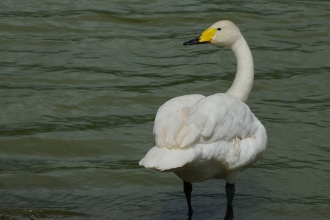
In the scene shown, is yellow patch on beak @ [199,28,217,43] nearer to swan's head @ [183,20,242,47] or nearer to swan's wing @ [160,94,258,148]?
swan's head @ [183,20,242,47]

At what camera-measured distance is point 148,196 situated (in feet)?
23.5

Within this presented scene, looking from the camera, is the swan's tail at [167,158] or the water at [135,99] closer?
the swan's tail at [167,158]

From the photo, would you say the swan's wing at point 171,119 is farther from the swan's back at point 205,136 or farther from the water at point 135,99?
the water at point 135,99

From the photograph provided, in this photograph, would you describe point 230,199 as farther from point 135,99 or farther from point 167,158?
point 135,99

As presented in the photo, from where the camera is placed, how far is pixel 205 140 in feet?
18.6

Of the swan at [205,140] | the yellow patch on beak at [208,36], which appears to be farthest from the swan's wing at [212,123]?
the yellow patch on beak at [208,36]

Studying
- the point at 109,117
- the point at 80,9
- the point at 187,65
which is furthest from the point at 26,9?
the point at 109,117

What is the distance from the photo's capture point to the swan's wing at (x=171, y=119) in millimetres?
5590

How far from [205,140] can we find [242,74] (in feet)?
4.37

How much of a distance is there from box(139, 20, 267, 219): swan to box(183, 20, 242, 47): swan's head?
799 millimetres

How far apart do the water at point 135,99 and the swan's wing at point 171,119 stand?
103 cm

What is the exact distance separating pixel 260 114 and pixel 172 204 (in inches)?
105

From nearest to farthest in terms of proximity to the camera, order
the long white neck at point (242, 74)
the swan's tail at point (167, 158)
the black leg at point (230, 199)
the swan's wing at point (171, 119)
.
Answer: the swan's tail at point (167, 158) → the swan's wing at point (171, 119) → the black leg at point (230, 199) → the long white neck at point (242, 74)

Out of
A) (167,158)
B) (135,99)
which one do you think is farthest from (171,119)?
(135,99)
